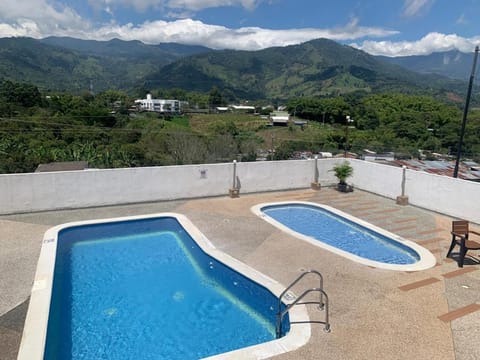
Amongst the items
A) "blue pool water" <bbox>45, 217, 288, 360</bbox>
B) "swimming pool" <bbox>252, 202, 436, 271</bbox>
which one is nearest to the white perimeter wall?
"swimming pool" <bbox>252, 202, 436, 271</bbox>

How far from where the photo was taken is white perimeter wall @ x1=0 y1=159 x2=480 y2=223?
9.85 metres

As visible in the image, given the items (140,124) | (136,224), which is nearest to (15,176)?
(136,224)

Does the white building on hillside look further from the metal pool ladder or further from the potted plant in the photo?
the metal pool ladder

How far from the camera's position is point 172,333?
18.4 feet

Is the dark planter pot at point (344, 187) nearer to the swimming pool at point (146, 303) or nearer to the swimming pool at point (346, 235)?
the swimming pool at point (346, 235)

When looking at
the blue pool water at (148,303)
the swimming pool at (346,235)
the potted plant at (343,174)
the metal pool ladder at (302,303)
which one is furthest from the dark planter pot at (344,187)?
the metal pool ladder at (302,303)

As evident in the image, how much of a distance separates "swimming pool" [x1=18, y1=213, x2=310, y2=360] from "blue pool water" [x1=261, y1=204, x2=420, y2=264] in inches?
126

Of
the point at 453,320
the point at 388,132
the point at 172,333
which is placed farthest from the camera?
the point at 388,132

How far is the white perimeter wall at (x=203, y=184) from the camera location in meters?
9.85

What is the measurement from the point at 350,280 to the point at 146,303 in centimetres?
380

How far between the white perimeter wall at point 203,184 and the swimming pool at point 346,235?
6.02 ft

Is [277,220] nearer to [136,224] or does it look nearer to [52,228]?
[136,224]

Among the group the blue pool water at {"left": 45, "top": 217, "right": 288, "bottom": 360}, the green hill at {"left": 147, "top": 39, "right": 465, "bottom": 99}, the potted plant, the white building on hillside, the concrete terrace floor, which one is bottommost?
the blue pool water at {"left": 45, "top": 217, "right": 288, "bottom": 360}

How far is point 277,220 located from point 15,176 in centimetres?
757
